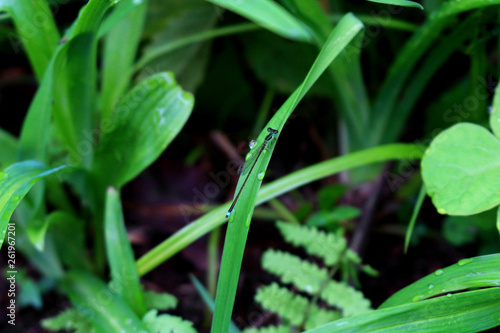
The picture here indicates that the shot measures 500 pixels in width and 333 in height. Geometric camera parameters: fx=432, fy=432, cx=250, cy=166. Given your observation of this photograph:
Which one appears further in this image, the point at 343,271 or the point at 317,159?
the point at 317,159

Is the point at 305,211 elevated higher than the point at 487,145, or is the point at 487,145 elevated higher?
the point at 487,145

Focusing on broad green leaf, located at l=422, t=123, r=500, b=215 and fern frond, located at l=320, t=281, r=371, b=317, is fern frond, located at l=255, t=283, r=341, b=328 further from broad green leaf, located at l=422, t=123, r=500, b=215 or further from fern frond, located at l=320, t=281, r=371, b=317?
broad green leaf, located at l=422, t=123, r=500, b=215

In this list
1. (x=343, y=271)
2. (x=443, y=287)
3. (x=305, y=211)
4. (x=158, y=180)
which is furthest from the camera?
(x=158, y=180)

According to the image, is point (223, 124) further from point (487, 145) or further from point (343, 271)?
point (487, 145)

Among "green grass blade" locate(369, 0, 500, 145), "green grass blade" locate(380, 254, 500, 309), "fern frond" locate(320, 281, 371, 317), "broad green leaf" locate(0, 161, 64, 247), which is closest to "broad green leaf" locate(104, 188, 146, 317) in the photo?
"broad green leaf" locate(0, 161, 64, 247)

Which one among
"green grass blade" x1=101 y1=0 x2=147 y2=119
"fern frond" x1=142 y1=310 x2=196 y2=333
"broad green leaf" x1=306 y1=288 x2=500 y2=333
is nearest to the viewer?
"broad green leaf" x1=306 y1=288 x2=500 y2=333

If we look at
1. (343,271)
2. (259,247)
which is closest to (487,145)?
(343,271)
